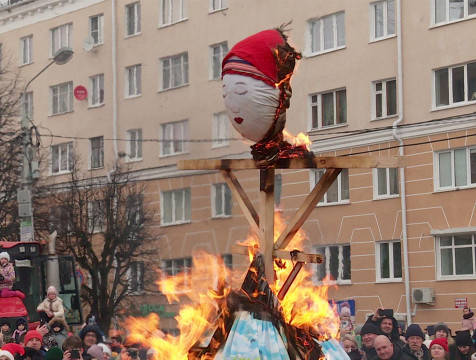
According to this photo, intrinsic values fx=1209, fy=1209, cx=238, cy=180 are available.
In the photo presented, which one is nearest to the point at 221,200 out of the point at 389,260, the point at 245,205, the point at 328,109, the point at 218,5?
the point at 328,109

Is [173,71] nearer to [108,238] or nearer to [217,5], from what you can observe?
[217,5]

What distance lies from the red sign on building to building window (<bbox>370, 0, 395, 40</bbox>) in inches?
478

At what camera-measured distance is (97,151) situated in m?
39.7

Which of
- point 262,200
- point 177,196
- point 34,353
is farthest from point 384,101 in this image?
point 262,200

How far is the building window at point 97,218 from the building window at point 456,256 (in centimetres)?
1066

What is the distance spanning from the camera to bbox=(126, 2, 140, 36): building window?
128ft

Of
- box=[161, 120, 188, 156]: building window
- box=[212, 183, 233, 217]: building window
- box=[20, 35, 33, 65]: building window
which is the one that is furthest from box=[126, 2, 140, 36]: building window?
box=[212, 183, 233, 217]: building window

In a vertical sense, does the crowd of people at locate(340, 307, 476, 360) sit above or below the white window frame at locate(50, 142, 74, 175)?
below

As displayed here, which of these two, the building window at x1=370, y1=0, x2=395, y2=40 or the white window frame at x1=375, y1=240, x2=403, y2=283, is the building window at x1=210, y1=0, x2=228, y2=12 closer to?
the building window at x1=370, y1=0, x2=395, y2=40

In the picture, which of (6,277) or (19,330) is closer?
(19,330)

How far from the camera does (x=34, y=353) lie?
498 inches

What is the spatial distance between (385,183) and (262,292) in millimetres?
22866

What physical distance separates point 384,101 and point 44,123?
49.7 ft

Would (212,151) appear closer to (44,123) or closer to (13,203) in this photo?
(13,203)
